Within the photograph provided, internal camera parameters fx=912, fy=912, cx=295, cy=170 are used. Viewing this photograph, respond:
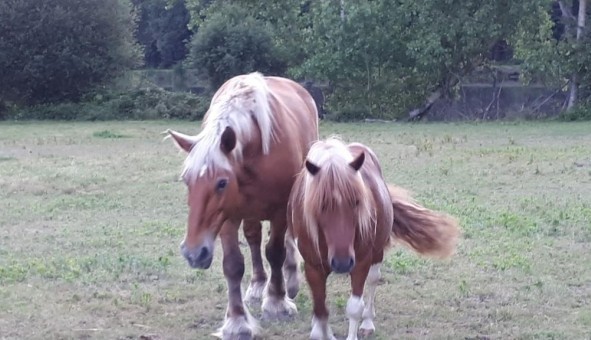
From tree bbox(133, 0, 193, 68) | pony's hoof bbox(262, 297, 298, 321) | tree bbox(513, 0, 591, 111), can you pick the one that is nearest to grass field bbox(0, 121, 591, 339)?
pony's hoof bbox(262, 297, 298, 321)

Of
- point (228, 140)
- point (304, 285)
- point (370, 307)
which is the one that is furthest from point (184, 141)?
point (304, 285)

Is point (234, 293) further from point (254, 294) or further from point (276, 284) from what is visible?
point (254, 294)

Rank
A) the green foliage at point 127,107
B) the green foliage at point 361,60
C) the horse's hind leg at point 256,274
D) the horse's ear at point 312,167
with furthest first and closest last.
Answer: the green foliage at point 127,107, the green foliage at point 361,60, the horse's hind leg at point 256,274, the horse's ear at point 312,167

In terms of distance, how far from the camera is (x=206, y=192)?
521 centimetres

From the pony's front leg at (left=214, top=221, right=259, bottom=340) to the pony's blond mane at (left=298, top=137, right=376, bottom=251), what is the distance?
0.68 metres

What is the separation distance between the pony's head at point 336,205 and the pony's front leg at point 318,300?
0.21 meters

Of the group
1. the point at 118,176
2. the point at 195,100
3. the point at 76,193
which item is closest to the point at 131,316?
the point at 76,193

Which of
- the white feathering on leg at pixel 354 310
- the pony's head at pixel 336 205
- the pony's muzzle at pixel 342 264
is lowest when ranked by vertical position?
the white feathering on leg at pixel 354 310

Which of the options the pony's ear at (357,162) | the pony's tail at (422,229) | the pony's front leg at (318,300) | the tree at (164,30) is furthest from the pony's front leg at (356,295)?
the tree at (164,30)

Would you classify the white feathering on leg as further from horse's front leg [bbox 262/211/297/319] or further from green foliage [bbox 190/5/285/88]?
green foliage [bbox 190/5/285/88]

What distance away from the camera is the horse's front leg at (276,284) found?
245 inches

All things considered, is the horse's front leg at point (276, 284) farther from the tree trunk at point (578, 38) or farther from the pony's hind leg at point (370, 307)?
the tree trunk at point (578, 38)

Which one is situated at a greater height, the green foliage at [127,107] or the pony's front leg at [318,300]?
the pony's front leg at [318,300]

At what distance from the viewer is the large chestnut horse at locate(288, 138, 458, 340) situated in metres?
5.04
